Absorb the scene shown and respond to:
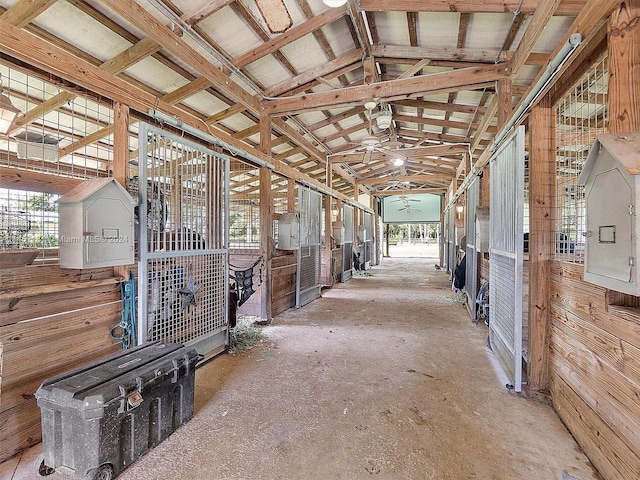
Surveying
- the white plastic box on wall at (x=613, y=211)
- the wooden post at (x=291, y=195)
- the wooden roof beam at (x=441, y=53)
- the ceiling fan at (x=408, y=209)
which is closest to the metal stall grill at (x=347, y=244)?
the wooden post at (x=291, y=195)

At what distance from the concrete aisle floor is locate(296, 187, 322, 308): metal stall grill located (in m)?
1.72

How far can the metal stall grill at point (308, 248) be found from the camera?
523 centimetres

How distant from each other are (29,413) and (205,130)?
237cm

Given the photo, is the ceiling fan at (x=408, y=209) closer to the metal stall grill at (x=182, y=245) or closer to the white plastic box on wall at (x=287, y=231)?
the white plastic box on wall at (x=287, y=231)

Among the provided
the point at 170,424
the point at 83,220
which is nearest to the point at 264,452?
the point at 170,424

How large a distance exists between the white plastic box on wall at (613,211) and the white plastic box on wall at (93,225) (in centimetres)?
249

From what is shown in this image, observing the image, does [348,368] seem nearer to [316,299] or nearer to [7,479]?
[7,479]

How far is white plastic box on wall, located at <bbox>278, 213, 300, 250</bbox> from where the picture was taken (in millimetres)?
4715

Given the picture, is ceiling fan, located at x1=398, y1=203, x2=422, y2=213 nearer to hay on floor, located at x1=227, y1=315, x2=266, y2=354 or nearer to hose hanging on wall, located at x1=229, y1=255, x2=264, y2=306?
hay on floor, located at x1=227, y1=315, x2=266, y2=354

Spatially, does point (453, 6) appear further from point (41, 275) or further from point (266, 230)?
point (41, 275)

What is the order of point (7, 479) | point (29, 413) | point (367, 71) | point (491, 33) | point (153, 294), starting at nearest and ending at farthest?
point (7, 479), point (29, 413), point (153, 294), point (491, 33), point (367, 71)

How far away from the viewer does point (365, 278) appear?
28.8 feet

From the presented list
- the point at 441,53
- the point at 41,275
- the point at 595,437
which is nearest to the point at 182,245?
the point at 41,275

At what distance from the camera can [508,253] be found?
2607 millimetres
